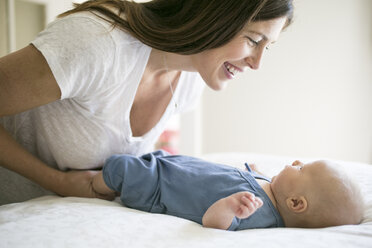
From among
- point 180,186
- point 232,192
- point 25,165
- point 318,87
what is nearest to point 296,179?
point 232,192

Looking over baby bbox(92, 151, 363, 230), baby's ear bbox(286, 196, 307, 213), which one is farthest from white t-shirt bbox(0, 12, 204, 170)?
baby's ear bbox(286, 196, 307, 213)

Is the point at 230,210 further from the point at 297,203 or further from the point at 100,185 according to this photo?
the point at 100,185

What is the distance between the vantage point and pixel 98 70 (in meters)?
0.98

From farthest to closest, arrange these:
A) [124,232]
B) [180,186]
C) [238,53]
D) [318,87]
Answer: [318,87], [238,53], [180,186], [124,232]

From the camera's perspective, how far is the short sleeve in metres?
0.92

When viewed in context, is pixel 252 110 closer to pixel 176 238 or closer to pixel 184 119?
pixel 184 119

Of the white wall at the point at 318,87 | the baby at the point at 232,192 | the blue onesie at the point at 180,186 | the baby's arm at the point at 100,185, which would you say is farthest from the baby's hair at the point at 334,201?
the white wall at the point at 318,87

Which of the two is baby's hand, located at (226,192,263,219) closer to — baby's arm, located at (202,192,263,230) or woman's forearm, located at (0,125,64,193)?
baby's arm, located at (202,192,263,230)

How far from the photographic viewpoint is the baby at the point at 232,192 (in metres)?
0.93

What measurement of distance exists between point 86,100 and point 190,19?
0.43 meters

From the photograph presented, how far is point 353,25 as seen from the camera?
269cm

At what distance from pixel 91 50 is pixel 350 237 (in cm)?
84

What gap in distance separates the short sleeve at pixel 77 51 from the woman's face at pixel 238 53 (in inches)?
14.6

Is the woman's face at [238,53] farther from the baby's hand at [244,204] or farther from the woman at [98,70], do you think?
the baby's hand at [244,204]
